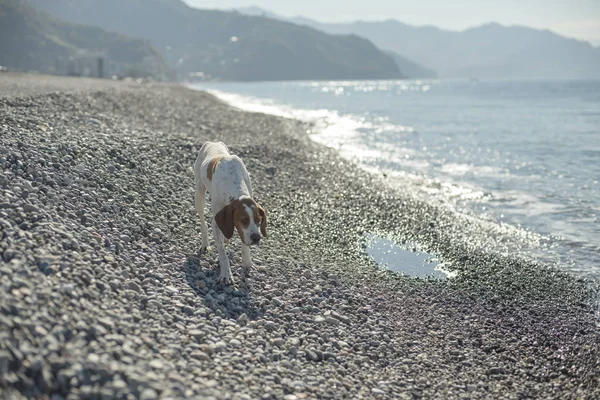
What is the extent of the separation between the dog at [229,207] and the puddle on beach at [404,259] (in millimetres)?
3893

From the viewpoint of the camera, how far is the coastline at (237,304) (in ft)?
18.0

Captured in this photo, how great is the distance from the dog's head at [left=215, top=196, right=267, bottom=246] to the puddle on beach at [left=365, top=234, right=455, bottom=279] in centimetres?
414

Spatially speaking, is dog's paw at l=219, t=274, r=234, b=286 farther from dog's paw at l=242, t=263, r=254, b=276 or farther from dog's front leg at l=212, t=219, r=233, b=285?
dog's paw at l=242, t=263, r=254, b=276

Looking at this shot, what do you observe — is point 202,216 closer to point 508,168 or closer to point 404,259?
point 404,259

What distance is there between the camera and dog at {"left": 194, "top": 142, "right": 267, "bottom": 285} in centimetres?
838

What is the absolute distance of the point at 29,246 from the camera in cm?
675

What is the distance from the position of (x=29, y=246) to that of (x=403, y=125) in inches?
1716

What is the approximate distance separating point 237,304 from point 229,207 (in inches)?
60.5

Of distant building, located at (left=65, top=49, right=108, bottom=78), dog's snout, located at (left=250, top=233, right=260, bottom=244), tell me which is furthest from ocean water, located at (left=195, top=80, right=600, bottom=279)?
distant building, located at (left=65, top=49, right=108, bottom=78)

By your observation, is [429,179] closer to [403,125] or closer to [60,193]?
[60,193]

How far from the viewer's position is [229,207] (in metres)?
8.45

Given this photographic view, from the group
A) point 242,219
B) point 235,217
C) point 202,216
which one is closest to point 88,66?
point 202,216

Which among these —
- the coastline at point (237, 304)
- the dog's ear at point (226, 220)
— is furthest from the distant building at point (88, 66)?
the dog's ear at point (226, 220)

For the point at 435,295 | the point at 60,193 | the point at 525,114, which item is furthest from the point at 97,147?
the point at 525,114
